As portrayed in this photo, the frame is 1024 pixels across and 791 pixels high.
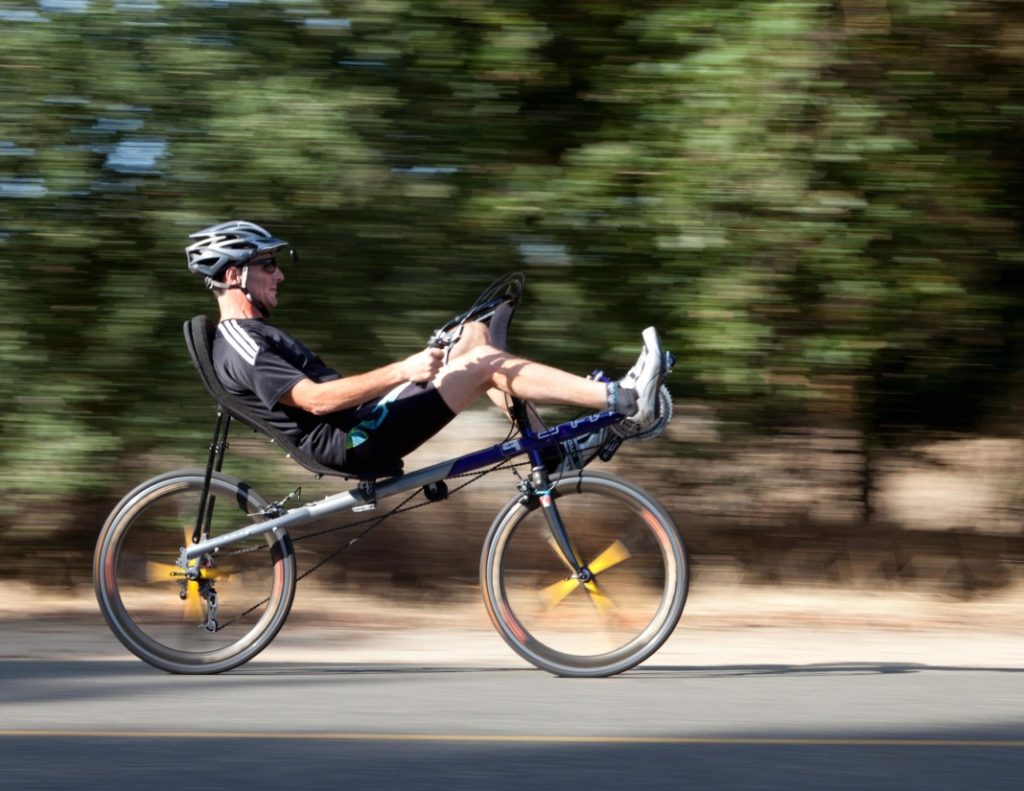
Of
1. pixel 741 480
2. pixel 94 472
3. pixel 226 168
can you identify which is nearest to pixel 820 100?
pixel 741 480

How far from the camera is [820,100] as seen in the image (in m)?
8.24

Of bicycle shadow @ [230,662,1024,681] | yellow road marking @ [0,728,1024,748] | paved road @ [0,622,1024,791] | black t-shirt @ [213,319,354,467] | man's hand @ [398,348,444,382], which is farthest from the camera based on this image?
bicycle shadow @ [230,662,1024,681]

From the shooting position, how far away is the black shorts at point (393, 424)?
615 centimetres

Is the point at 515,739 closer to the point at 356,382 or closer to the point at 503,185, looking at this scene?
the point at 356,382

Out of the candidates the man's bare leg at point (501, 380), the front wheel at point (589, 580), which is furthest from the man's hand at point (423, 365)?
the front wheel at point (589, 580)

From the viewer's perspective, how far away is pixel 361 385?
19.5 ft

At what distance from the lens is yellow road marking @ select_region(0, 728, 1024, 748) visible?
16.5 ft

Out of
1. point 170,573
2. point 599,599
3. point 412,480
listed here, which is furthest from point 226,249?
point 599,599

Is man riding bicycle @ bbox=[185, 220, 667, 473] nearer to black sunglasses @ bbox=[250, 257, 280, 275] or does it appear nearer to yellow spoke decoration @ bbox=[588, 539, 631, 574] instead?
black sunglasses @ bbox=[250, 257, 280, 275]

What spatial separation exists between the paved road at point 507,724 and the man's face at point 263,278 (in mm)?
1581

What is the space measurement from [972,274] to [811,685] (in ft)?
11.4

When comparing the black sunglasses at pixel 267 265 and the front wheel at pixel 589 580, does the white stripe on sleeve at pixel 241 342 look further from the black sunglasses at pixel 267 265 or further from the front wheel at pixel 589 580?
the front wheel at pixel 589 580

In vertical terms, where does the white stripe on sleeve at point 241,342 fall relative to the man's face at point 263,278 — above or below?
below

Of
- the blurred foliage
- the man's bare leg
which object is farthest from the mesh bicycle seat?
the blurred foliage
